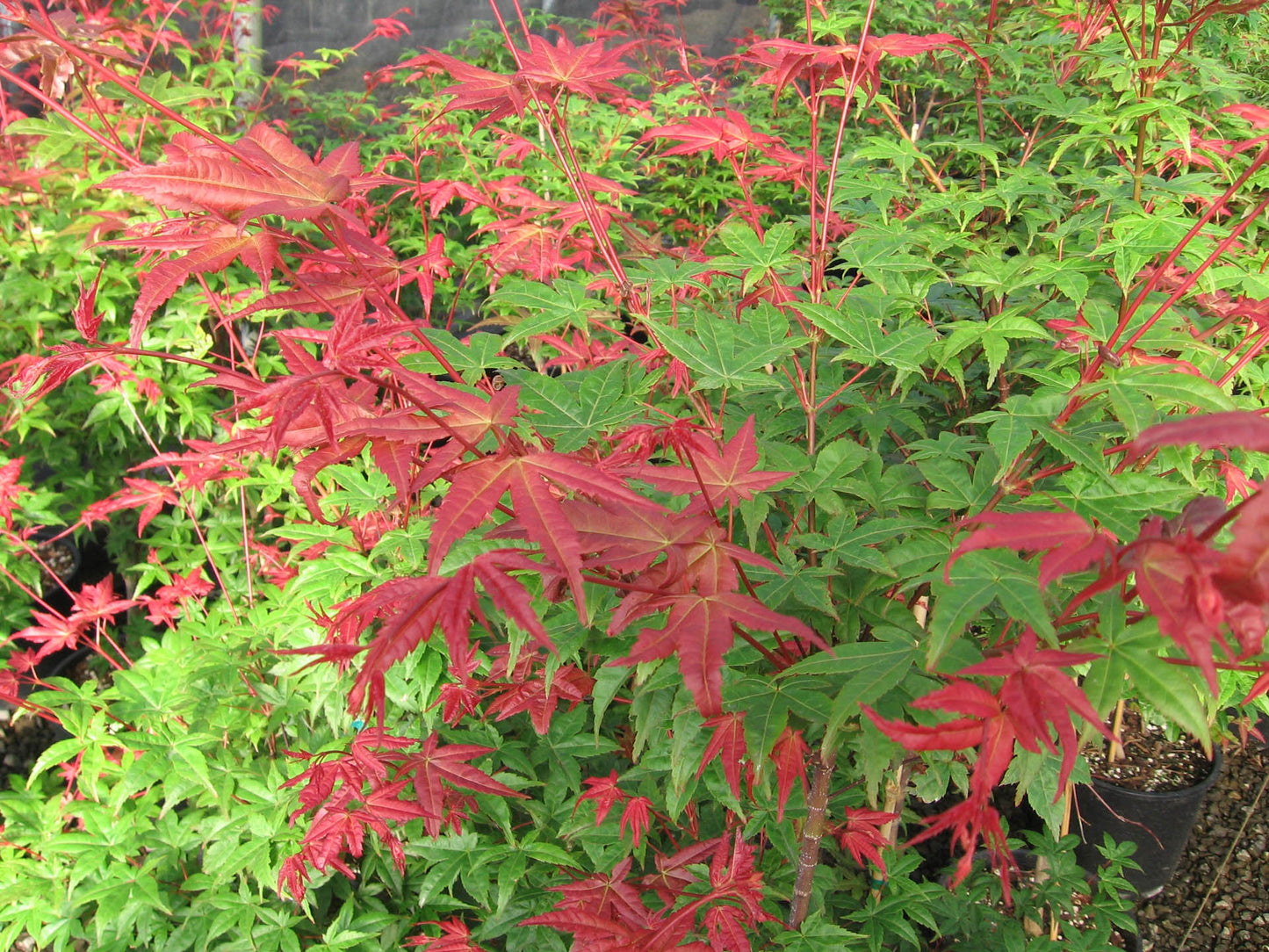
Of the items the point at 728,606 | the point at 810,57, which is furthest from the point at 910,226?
the point at 728,606

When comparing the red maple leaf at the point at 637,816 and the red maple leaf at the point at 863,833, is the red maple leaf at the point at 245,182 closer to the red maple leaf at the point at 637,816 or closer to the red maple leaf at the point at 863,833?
the red maple leaf at the point at 637,816

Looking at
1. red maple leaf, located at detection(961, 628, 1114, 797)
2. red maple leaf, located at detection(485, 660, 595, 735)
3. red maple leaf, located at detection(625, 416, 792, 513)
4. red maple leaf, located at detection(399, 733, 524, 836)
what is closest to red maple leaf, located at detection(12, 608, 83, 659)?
red maple leaf, located at detection(399, 733, 524, 836)

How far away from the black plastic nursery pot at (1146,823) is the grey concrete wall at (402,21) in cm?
535

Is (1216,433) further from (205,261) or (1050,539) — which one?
(205,261)

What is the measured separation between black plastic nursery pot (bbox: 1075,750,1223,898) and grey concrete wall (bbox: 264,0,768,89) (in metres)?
5.35

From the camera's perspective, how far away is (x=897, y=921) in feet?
4.91

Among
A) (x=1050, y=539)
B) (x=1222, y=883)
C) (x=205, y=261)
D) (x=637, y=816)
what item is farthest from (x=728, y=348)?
(x=1222, y=883)

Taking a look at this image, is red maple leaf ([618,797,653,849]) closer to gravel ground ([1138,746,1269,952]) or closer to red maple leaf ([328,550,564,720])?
red maple leaf ([328,550,564,720])

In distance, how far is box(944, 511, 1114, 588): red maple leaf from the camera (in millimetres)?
660

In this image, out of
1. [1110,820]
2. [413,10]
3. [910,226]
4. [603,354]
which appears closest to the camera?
[603,354]

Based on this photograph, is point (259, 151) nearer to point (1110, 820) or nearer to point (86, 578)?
point (1110, 820)

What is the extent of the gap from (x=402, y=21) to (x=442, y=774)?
609 centimetres

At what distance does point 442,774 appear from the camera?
4.80 feet

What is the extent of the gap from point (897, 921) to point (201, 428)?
2.21m
